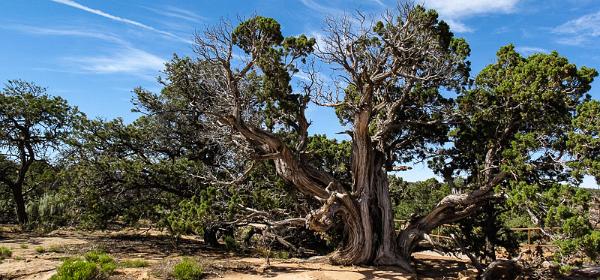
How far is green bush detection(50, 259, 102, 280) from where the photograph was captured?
8305 mm

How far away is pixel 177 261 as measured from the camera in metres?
10.9

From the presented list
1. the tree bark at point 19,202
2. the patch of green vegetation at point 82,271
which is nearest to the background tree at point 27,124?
the tree bark at point 19,202

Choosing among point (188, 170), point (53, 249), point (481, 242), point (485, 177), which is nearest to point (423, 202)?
point (481, 242)

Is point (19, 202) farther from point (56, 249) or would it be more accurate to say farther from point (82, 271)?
point (82, 271)

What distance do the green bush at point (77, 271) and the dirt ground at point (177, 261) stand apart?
25.0 inches

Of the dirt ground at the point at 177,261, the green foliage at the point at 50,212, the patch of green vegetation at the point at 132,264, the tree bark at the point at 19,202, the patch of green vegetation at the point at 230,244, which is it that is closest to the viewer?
the dirt ground at the point at 177,261

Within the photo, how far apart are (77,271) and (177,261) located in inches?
110

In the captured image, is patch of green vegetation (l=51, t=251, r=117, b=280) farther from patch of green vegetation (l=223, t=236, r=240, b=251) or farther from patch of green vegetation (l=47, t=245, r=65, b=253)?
patch of green vegetation (l=223, t=236, r=240, b=251)

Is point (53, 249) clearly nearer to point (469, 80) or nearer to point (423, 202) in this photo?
point (469, 80)

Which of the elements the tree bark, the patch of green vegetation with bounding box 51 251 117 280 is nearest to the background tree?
the tree bark

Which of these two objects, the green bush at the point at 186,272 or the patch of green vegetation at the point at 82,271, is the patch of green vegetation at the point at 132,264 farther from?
the green bush at the point at 186,272

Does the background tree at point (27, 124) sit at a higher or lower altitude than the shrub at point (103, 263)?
higher

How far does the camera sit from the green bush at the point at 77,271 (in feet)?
27.2

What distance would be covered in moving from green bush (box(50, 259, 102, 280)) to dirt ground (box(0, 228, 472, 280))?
25.0 inches
